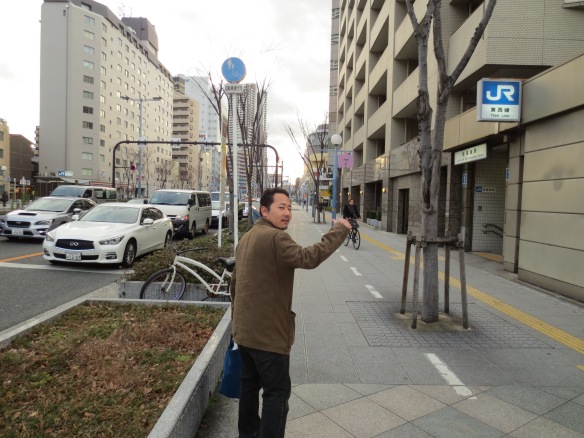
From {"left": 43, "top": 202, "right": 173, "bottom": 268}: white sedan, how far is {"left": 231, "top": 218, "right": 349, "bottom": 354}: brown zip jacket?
7828mm

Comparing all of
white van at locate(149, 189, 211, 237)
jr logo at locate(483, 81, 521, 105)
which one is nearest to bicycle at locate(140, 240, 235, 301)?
jr logo at locate(483, 81, 521, 105)

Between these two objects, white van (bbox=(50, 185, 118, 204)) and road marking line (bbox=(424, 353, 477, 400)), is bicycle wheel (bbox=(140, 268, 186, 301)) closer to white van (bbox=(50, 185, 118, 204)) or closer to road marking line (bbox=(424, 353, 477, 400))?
road marking line (bbox=(424, 353, 477, 400))

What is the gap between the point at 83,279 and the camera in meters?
8.41

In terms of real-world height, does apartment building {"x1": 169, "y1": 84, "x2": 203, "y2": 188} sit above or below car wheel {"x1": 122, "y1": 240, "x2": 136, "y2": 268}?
above

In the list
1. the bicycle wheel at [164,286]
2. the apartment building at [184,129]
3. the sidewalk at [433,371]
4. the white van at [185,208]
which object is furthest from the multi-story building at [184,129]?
the sidewalk at [433,371]

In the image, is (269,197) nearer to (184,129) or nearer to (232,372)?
(232,372)

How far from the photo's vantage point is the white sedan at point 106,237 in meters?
9.25

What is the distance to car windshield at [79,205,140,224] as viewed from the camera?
1066 centimetres

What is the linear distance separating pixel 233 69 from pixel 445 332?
5238 mm

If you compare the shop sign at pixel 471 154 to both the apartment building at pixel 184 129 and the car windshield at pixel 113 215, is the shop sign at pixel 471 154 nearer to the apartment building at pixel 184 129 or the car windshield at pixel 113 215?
the car windshield at pixel 113 215

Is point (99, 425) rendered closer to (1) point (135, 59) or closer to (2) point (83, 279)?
(2) point (83, 279)

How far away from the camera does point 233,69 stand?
7.06 m

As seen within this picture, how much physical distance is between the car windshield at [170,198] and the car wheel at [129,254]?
724 cm

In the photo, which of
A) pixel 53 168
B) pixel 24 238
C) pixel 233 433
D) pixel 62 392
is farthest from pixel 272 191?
pixel 53 168
